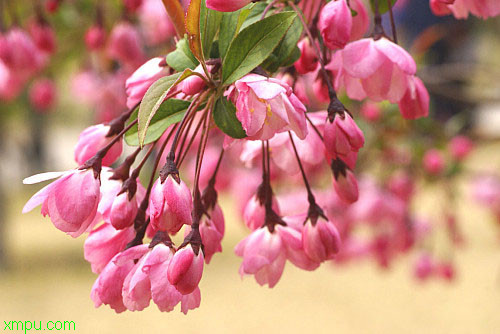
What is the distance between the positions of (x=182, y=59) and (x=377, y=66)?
18 cm

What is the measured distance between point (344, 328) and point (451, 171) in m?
1.81

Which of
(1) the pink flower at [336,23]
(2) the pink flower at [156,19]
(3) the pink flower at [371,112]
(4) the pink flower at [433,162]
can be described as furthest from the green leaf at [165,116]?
(4) the pink flower at [433,162]

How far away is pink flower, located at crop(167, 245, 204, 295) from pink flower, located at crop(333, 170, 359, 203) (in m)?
0.17

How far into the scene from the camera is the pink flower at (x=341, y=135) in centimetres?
48

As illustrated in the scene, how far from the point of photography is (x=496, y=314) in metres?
3.22

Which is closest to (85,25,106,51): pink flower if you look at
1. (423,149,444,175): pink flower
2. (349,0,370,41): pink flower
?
(349,0,370,41): pink flower

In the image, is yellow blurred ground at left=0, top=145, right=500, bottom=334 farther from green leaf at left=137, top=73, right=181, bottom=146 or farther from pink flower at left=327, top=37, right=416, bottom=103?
green leaf at left=137, top=73, right=181, bottom=146

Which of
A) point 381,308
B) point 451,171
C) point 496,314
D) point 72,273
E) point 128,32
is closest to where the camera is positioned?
point 128,32

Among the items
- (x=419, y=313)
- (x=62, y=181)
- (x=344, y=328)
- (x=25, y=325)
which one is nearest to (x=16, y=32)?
(x=62, y=181)

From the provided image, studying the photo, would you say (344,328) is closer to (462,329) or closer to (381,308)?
(381,308)

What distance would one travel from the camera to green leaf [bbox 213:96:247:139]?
48 centimetres

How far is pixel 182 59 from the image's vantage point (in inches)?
20.4

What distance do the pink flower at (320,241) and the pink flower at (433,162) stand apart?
116 cm

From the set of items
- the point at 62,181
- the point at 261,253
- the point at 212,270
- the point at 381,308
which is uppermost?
the point at 62,181
